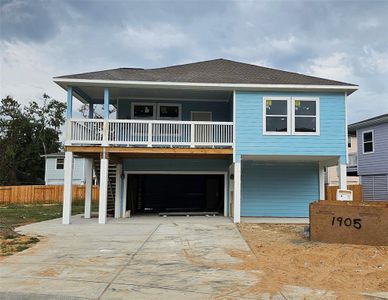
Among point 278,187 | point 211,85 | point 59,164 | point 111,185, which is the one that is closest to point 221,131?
point 211,85

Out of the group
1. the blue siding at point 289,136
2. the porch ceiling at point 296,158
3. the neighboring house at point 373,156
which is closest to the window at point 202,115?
the porch ceiling at point 296,158

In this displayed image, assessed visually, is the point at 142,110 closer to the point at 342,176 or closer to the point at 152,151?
the point at 152,151

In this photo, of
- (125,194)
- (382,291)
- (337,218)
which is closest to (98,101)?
(125,194)

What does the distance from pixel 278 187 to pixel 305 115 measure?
12.7 feet

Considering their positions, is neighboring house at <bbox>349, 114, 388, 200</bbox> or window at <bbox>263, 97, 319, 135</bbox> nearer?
window at <bbox>263, 97, 319, 135</bbox>

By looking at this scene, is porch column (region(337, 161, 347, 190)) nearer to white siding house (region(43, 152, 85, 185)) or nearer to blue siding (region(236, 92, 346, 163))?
blue siding (region(236, 92, 346, 163))

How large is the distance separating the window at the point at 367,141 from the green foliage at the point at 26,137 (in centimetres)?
3547

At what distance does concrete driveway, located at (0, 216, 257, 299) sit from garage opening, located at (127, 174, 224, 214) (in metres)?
9.38

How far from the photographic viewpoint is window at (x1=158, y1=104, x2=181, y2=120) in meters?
17.9

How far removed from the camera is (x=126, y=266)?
295 inches

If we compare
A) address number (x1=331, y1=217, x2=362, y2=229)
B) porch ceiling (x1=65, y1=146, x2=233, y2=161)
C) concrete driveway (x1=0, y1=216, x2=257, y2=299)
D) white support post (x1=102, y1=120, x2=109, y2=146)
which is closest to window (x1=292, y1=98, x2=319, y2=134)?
porch ceiling (x1=65, y1=146, x2=233, y2=161)

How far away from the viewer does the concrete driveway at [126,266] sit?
577 cm

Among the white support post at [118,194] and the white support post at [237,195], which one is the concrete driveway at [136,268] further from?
the white support post at [118,194]

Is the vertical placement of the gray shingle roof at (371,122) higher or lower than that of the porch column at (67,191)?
higher
